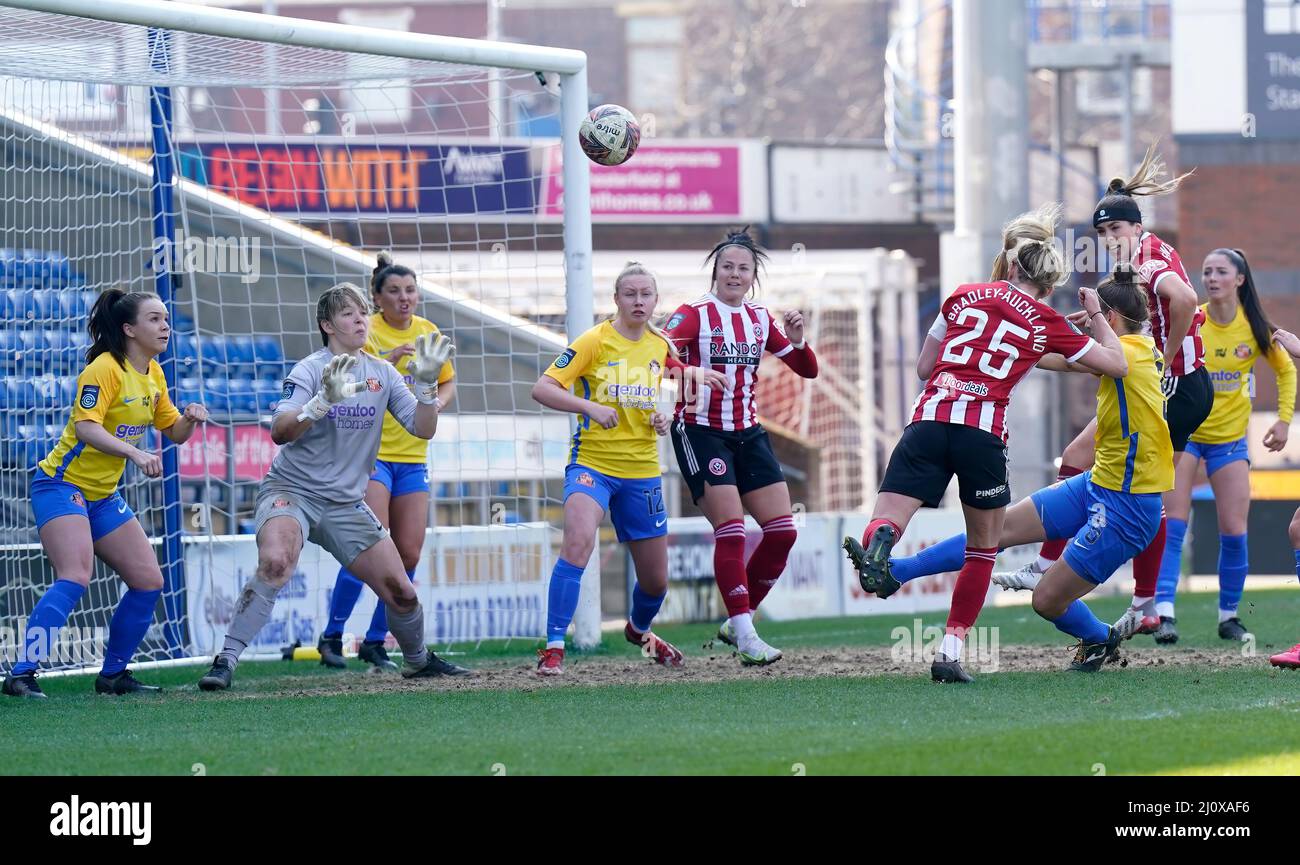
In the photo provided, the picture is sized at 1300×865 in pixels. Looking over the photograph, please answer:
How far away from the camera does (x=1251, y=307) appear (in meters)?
9.20

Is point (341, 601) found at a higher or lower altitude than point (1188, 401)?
lower

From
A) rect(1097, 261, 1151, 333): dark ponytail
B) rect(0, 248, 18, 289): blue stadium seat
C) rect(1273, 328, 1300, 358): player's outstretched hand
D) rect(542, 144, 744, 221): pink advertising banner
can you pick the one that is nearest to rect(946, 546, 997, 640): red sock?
rect(1097, 261, 1151, 333): dark ponytail

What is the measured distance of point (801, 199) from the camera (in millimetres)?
28828

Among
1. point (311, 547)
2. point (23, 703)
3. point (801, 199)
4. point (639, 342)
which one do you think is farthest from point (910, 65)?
point (23, 703)

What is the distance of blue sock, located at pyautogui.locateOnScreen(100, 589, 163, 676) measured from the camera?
784 centimetres

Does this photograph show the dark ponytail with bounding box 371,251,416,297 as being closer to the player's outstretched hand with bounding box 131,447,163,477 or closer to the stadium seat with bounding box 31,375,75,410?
the player's outstretched hand with bounding box 131,447,163,477

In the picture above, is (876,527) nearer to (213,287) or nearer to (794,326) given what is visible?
(794,326)

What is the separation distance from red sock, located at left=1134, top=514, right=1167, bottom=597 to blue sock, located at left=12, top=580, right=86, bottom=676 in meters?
5.25

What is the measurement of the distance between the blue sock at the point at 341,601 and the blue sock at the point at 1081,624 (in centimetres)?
379

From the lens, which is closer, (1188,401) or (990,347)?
(990,347)

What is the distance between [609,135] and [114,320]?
2799mm

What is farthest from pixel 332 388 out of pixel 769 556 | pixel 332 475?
pixel 769 556

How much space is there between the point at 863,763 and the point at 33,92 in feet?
25.6

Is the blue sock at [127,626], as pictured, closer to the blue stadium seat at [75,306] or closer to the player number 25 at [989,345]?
the blue stadium seat at [75,306]
